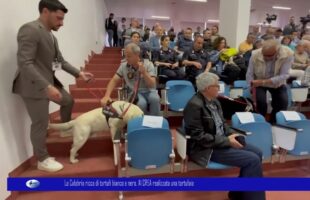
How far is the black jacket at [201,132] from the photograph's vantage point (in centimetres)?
205

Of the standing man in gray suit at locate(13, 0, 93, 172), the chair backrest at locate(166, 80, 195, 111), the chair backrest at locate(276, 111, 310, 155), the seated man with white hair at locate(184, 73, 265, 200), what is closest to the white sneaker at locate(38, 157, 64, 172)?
the standing man in gray suit at locate(13, 0, 93, 172)

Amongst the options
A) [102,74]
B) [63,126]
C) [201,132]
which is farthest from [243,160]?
[102,74]

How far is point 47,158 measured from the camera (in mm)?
2316

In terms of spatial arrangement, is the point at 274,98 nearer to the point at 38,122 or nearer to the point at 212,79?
the point at 212,79

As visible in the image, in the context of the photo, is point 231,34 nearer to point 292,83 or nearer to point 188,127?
point 292,83

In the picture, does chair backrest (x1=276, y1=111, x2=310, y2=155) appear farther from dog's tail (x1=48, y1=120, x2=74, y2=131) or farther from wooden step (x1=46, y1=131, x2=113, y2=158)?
dog's tail (x1=48, y1=120, x2=74, y2=131)

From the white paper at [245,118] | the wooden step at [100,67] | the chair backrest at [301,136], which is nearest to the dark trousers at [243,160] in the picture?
the white paper at [245,118]

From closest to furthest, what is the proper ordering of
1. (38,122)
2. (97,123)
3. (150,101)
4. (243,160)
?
(243,160), (38,122), (97,123), (150,101)

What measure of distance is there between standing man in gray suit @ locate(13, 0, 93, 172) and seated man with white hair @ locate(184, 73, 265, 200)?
1.09m

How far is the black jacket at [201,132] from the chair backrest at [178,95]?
1136mm

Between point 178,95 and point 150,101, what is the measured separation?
2.06 ft

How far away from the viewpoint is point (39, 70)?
2180 mm

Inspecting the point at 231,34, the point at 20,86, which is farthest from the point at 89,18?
the point at 20,86

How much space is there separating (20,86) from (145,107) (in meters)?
1.20
